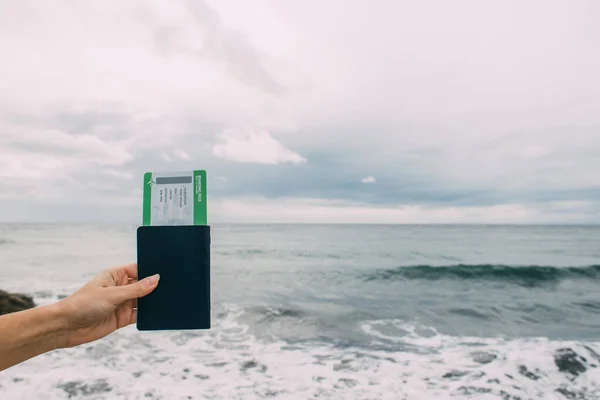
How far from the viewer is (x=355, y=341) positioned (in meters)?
6.84

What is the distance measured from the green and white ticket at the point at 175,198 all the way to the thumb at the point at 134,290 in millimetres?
201

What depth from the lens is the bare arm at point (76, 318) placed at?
1364 mm

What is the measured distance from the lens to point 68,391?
14.3 feet

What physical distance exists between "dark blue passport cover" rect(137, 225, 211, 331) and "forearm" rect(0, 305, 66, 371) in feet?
0.91

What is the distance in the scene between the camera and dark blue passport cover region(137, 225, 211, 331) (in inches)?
62.4

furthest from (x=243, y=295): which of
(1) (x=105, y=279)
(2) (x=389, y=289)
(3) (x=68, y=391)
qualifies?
(1) (x=105, y=279)

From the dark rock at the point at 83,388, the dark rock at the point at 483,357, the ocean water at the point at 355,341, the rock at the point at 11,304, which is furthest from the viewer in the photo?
the rock at the point at 11,304

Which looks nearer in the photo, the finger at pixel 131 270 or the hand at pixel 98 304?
the hand at pixel 98 304

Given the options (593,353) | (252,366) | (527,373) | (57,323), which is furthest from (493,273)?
(57,323)

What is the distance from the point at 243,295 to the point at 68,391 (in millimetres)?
6619

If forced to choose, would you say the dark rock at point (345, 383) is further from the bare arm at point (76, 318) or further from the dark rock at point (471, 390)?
the bare arm at point (76, 318)

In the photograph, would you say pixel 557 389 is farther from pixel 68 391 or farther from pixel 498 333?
pixel 68 391

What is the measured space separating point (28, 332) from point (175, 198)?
0.59m

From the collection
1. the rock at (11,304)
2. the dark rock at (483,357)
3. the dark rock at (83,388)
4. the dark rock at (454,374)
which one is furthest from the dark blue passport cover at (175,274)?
the rock at (11,304)
